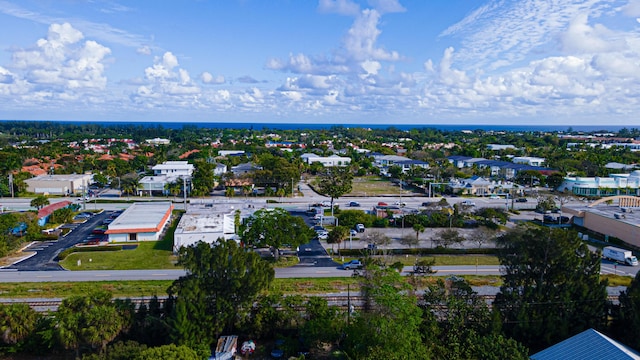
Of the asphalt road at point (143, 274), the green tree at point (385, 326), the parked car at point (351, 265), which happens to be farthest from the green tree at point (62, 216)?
the green tree at point (385, 326)

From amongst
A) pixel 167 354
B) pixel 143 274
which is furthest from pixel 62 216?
pixel 167 354

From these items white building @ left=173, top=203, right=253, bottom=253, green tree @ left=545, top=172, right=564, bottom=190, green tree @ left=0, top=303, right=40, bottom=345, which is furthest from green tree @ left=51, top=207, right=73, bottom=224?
green tree @ left=545, top=172, right=564, bottom=190

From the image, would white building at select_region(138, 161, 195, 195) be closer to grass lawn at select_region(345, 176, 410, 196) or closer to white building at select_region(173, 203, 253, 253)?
white building at select_region(173, 203, 253, 253)

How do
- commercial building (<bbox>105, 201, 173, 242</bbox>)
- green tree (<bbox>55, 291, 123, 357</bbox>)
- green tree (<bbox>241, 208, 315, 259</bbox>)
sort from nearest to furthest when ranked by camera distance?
green tree (<bbox>55, 291, 123, 357</bbox>) < green tree (<bbox>241, 208, 315, 259</bbox>) < commercial building (<bbox>105, 201, 173, 242</bbox>)

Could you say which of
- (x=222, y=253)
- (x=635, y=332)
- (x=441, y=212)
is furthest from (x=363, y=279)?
(x=441, y=212)

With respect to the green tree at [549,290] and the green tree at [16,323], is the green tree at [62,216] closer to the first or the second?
the green tree at [16,323]

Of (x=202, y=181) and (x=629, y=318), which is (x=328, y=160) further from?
(x=629, y=318)
